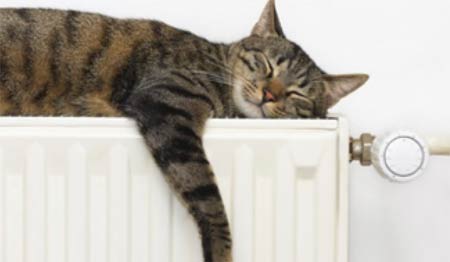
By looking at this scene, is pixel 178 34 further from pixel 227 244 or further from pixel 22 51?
pixel 227 244

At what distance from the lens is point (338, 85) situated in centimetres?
102

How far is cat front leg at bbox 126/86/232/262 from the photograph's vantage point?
907mm

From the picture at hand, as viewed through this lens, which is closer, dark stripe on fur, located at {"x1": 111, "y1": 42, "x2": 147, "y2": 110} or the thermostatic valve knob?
the thermostatic valve knob

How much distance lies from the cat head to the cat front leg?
10 cm

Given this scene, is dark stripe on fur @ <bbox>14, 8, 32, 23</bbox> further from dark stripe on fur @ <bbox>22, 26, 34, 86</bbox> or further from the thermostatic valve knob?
the thermostatic valve knob

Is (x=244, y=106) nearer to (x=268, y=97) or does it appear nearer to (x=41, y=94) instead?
(x=268, y=97)

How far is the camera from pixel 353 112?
3.84 ft

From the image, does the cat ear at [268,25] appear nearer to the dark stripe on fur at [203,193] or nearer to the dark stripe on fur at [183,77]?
the dark stripe on fur at [183,77]

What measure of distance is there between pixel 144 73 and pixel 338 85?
0.27 metres

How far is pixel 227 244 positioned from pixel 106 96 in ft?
0.90

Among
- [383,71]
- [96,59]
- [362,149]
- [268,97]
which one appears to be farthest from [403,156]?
[96,59]

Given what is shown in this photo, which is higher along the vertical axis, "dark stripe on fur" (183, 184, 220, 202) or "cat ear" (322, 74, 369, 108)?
"cat ear" (322, 74, 369, 108)

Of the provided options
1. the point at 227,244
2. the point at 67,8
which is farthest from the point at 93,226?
the point at 67,8

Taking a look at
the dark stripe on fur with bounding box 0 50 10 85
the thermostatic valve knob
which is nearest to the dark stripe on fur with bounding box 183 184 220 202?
the thermostatic valve knob
